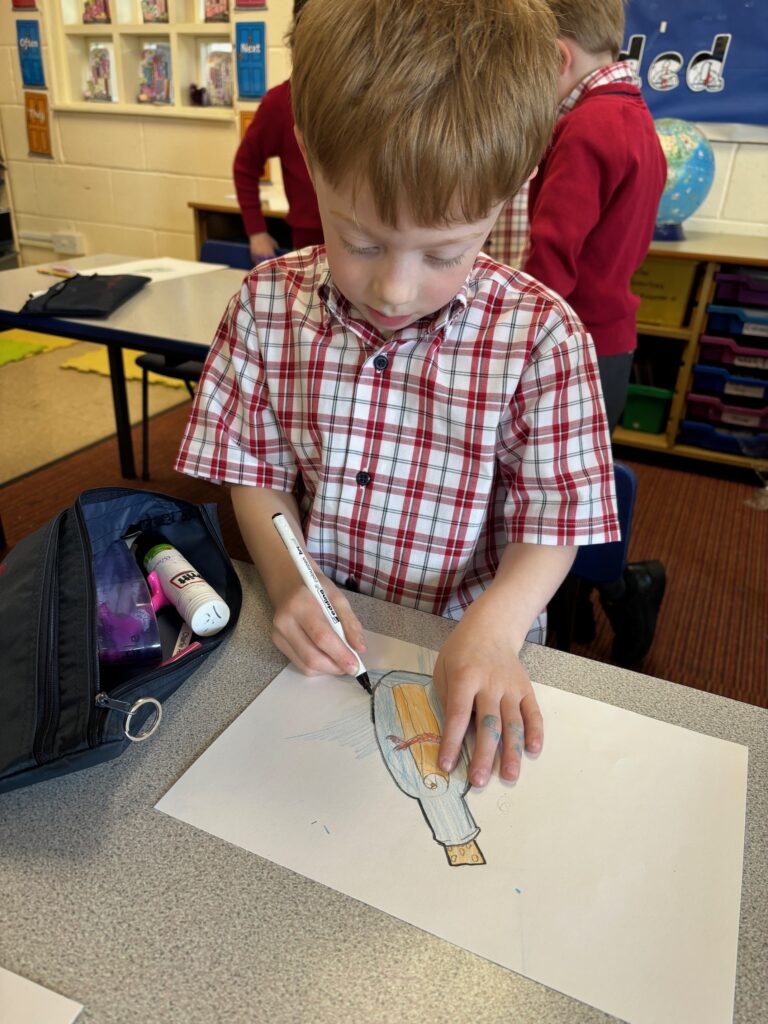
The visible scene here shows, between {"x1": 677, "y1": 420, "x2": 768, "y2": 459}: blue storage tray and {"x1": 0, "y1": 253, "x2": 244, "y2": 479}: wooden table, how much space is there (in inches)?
62.7

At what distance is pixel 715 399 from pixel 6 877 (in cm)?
253

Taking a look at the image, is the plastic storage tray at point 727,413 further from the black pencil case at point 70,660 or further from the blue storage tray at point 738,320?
the black pencil case at point 70,660

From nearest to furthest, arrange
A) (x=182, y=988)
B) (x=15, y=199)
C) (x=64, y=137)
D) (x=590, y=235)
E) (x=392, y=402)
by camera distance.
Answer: (x=182, y=988) < (x=392, y=402) < (x=590, y=235) < (x=64, y=137) < (x=15, y=199)

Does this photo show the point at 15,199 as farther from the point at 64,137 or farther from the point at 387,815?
the point at 387,815

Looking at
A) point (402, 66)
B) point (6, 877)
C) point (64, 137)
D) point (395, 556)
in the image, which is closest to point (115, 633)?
point (6, 877)

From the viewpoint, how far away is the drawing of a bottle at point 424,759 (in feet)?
1.56

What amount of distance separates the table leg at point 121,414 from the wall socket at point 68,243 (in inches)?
83.4

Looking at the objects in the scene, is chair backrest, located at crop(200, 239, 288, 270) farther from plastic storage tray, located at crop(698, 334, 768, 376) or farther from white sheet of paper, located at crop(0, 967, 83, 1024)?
white sheet of paper, located at crop(0, 967, 83, 1024)

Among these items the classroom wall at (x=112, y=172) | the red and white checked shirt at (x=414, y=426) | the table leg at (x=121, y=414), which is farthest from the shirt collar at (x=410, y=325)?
the classroom wall at (x=112, y=172)

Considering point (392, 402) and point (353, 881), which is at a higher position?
point (392, 402)

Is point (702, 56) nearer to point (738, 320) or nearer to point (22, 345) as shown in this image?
point (738, 320)

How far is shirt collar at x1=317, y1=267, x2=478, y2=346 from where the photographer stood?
71cm

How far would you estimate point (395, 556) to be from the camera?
800mm

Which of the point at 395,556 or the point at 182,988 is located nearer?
the point at 182,988
